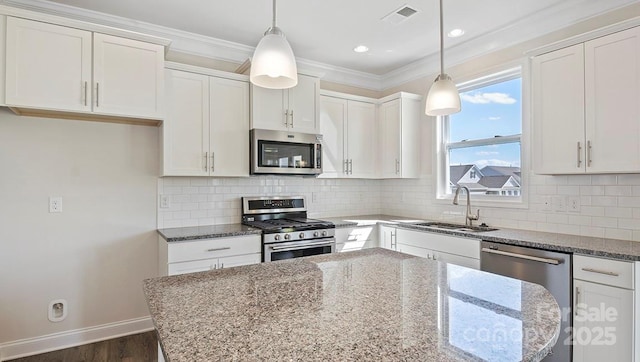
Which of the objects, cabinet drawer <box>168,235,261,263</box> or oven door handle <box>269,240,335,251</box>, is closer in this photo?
cabinet drawer <box>168,235,261,263</box>

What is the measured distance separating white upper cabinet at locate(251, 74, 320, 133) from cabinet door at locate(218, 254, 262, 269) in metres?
1.18

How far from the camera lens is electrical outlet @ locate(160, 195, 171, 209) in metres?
3.17

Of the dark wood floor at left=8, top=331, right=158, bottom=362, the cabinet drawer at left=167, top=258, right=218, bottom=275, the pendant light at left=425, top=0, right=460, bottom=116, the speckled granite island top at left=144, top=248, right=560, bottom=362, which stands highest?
the pendant light at left=425, top=0, right=460, bottom=116

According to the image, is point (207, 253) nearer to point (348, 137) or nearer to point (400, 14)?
point (348, 137)

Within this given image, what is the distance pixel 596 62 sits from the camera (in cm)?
234

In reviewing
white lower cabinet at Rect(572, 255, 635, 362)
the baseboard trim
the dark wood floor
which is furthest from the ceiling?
the dark wood floor

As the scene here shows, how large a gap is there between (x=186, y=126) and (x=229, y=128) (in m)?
0.37

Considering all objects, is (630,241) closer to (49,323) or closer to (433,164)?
(433,164)

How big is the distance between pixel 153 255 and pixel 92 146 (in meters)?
1.06

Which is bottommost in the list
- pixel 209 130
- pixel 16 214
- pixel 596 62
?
pixel 16 214

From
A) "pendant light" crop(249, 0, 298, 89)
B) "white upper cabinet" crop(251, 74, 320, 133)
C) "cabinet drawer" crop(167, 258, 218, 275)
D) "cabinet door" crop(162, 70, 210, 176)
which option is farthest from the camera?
"white upper cabinet" crop(251, 74, 320, 133)

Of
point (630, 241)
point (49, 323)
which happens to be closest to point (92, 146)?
point (49, 323)

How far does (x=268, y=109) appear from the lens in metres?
3.33

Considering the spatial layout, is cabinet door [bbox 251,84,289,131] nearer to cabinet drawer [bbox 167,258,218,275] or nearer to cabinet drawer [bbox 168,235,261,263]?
cabinet drawer [bbox 168,235,261,263]
